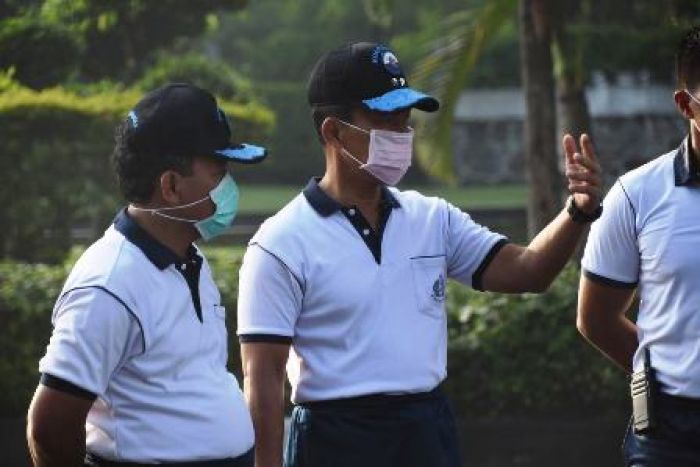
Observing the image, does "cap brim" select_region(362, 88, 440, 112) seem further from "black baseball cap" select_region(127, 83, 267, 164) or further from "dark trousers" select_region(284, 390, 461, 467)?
"dark trousers" select_region(284, 390, 461, 467)

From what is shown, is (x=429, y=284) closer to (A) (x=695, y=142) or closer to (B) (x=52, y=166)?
(A) (x=695, y=142)

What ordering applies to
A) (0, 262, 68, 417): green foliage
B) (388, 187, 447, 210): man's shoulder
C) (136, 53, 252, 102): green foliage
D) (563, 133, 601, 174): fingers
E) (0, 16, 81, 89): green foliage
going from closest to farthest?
(563, 133, 601, 174): fingers, (388, 187, 447, 210): man's shoulder, (0, 262, 68, 417): green foliage, (0, 16, 81, 89): green foliage, (136, 53, 252, 102): green foliage

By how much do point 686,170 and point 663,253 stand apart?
220mm

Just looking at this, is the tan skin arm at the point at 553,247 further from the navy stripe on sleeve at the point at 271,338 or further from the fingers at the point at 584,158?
the navy stripe on sleeve at the point at 271,338

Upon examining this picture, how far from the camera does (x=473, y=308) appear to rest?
7.63 meters

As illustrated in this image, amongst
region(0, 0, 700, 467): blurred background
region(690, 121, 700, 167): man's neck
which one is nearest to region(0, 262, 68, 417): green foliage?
region(0, 0, 700, 467): blurred background

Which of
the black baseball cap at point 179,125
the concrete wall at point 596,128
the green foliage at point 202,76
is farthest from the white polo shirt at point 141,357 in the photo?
the concrete wall at point 596,128

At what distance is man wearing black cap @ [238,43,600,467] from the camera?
3.88 meters

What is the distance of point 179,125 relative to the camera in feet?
11.8

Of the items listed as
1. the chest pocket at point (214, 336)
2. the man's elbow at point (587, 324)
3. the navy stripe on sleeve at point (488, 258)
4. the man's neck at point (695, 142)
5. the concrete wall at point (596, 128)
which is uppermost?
the man's neck at point (695, 142)

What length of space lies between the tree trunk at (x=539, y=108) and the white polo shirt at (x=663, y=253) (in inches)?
275

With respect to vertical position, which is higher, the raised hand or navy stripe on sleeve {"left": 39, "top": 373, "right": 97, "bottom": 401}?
the raised hand

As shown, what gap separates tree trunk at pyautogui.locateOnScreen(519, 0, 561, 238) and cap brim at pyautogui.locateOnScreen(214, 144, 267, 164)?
7.28 meters

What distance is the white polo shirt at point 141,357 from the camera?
3.35 metres
